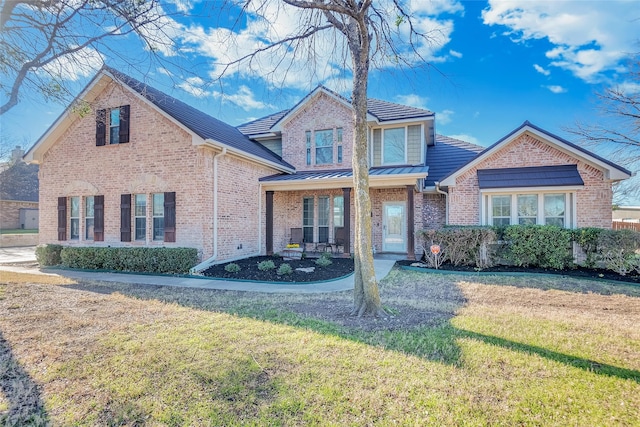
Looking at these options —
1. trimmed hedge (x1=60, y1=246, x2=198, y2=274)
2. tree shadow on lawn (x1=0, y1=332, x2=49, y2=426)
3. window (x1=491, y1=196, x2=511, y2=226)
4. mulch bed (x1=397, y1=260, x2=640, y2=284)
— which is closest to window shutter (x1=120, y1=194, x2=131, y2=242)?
trimmed hedge (x1=60, y1=246, x2=198, y2=274)

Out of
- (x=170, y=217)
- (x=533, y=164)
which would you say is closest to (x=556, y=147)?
(x=533, y=164)

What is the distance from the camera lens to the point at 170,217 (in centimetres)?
A: 1111

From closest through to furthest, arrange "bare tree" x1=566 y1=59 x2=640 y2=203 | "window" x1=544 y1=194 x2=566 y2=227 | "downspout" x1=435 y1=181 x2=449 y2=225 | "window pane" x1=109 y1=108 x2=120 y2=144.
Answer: "window" x1=544 y1=194 x2=566 y2=227, "window pane" x1=109 y1=108 x2=120 y2=144, "downspout" x1=435 y1=181 x2=449 y2=225, "bare tree" x1=566 y1=59 x2=640 y2=203

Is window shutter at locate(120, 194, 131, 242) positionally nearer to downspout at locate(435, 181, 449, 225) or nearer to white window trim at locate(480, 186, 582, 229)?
downspout at locate(435, 181, 449, 225)

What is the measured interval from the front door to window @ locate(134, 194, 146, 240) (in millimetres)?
9492

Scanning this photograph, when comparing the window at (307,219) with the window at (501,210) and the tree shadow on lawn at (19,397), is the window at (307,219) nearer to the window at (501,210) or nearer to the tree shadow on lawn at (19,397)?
the window at (501,210)

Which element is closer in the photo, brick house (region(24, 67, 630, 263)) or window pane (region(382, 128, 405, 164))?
brick house (region(24, 67, 630, 263))

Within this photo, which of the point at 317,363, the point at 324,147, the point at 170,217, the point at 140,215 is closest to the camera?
the point at 317,363

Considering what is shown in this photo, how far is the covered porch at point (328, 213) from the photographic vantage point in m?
13.2

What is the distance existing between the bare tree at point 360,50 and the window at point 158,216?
667 cm

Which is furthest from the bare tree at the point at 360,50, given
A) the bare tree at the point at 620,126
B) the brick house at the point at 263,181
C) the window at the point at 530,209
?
the bare tree at the point at 620,126

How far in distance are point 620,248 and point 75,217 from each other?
18.2 meters

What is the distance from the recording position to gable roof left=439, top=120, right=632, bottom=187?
1091cm

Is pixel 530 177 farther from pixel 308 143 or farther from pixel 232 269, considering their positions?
pixel 232 269
